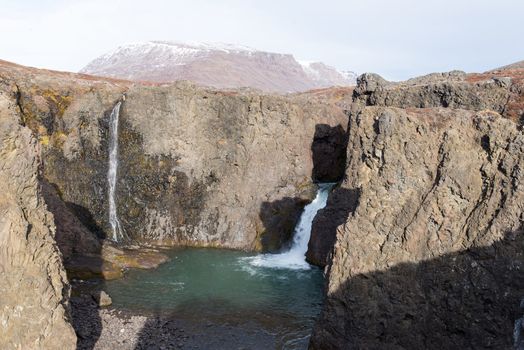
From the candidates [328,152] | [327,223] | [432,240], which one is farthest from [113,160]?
[432,240]

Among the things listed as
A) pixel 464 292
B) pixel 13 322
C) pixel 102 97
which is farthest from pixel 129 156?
pixel 464 292

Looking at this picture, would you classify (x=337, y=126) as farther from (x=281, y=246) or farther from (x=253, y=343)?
(x=253, y=343)

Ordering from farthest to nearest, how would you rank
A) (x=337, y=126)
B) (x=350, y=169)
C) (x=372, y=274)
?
(x=337, y=126)
(x=350, y=169)
(x=372, y=274)

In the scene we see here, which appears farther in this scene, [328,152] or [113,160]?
[328,152]

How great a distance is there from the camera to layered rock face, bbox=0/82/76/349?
12.4m

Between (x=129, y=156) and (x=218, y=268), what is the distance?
559 inches

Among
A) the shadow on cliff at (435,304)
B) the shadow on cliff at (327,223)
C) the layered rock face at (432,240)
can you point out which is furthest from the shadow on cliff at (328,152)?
the shadow on cliff at (435,304)

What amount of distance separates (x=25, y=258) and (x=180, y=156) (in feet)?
92.2

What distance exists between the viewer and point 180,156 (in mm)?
40594

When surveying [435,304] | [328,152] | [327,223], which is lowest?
[327,223]

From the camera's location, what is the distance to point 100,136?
4069cm

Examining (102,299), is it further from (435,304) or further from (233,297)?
(435,304)

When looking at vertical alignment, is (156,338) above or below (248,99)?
below

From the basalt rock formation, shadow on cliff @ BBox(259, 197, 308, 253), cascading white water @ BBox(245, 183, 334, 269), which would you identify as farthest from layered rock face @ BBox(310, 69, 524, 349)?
the basalt rock formation
